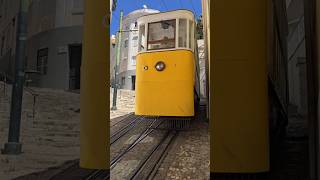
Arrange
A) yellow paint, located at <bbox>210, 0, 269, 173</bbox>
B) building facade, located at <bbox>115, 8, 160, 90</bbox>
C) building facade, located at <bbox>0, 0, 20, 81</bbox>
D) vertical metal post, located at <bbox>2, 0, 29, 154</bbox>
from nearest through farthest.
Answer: yellow paint, located at <bbox>210, 0, 269, 173</bbox> < building facade, located at <bbox>115, 8, 160, 90</bbox> < vertical metal post, located at <bbox>2, 0, 29, 154</bbox> < building facade, located at <bbox>0, 0, 20, 81</bbox>

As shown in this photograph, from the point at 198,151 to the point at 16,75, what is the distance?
1064mm

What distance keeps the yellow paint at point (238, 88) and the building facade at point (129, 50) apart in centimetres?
36

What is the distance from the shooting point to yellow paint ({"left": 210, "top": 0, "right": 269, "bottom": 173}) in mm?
1943

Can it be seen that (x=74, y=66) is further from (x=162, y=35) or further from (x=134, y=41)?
(x=162, y=35)

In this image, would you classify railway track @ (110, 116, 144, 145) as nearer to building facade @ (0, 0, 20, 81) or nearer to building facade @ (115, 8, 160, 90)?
building facade @ (115, 8, 160, 90)

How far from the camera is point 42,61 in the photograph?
7.63 feet

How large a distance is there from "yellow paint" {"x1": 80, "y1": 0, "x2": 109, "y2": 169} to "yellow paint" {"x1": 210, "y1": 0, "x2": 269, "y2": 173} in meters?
0.46

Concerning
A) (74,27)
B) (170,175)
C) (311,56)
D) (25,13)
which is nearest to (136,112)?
(170,175)

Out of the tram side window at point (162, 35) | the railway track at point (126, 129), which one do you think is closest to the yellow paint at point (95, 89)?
the railway track at point (126, 129)

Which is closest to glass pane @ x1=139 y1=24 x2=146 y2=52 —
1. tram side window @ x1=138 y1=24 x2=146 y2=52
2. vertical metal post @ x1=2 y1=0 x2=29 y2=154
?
tram side window @ x1=138 y1=24 x2=146 y2=52

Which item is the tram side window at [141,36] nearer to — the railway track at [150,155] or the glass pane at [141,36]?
the glass pane at [141,36]

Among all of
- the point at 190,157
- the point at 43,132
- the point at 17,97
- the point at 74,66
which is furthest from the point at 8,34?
the point at 190,157

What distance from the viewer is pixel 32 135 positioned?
2486 millimetres

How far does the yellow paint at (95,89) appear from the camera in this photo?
201cm
